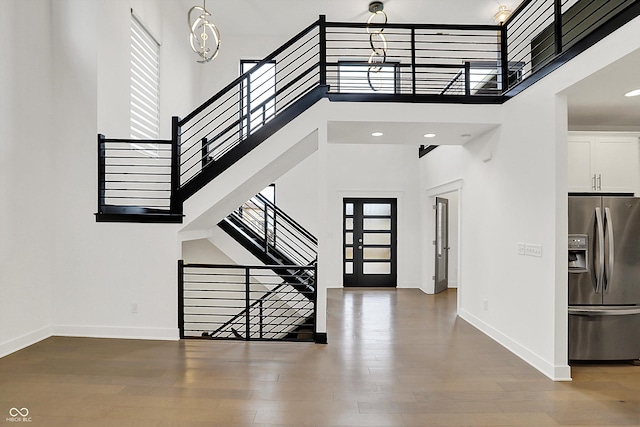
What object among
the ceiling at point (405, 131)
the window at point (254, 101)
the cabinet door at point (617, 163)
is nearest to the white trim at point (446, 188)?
the ceiling at point (405, 131)

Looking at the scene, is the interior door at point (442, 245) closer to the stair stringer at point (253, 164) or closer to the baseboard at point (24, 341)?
the stair stringer at point (253, 164)

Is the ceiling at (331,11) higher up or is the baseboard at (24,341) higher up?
the ceiling at (331,11)

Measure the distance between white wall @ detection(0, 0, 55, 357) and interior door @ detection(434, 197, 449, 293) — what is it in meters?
6.85

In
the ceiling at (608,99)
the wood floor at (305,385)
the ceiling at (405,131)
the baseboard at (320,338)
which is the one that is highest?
the ceiling at (405,131)

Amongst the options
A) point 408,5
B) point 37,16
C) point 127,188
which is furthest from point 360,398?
point 408,5

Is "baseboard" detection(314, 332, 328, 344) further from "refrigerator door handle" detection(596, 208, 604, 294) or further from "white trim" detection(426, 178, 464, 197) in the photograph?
"white trim" detection(426, 178, 464, 197)

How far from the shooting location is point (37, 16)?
4332 millimetres

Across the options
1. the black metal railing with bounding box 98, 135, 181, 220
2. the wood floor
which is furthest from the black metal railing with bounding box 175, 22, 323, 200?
the wood floor

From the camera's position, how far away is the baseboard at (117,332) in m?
4.54

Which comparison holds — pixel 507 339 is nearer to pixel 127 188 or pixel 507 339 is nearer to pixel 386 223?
pixel 386 223

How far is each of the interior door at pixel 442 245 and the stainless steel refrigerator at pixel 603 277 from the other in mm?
4121

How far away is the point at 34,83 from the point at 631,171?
6.98m

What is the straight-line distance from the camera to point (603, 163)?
4.18 m

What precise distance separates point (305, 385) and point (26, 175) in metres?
3.88
